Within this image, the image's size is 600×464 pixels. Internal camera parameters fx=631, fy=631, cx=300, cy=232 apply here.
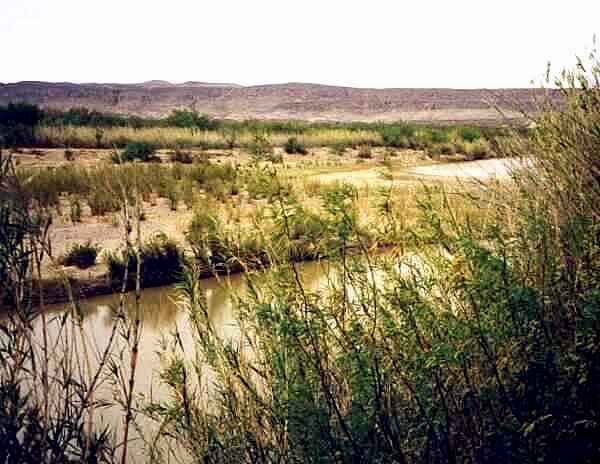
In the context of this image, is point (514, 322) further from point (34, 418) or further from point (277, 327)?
point (34, 418)

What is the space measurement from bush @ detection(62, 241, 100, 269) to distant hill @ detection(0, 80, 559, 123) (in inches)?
2919

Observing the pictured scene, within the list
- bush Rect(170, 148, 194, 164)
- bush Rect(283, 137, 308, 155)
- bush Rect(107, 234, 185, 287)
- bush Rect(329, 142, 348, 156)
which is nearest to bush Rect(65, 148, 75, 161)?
bush Rect(170, 148, 194, 164)

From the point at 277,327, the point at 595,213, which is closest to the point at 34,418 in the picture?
the point at 277,327

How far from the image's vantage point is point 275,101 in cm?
9500

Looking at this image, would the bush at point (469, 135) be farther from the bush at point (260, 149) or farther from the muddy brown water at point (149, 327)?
the bush at point (260, 149)

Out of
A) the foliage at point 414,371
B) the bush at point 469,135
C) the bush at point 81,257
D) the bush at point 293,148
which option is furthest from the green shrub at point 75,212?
the bush at point 469,135

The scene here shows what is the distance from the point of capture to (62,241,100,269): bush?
34.2ft

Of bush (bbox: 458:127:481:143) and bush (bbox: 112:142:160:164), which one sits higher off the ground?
bush (bbox: 458:127:481:143)

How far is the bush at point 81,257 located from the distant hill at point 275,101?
74151mm

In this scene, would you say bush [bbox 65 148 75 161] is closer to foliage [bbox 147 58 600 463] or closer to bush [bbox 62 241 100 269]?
bush [bbox 62 241 100 269]

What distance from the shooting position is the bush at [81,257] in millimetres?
10419

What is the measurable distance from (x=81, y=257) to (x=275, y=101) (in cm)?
8691

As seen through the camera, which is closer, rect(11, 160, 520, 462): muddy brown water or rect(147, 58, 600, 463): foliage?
rect(147, 58, 600, 463): foliage

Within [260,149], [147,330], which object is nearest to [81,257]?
[147,330]
